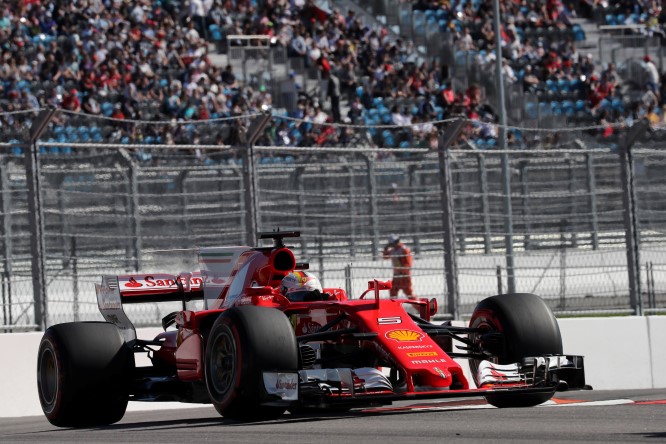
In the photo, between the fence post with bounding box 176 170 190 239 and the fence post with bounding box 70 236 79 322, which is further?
the fence post with bounding box 176 170 190 239

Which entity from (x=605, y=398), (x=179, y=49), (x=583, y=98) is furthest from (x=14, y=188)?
(x=583, y=98)

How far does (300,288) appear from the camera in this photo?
10.6 meters

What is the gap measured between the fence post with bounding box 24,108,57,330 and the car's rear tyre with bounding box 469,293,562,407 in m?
4.02

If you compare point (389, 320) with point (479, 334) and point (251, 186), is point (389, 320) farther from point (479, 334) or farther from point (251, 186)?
point (251, 186)

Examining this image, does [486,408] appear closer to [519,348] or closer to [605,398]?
[519,348]

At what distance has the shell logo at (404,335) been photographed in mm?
9742

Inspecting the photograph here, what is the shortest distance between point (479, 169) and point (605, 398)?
4155mm

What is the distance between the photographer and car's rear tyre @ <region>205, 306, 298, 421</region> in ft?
30.2

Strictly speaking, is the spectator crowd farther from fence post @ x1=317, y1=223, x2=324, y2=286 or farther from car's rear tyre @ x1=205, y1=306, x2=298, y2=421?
car's rear tyre @ x1=205, y1=306, x2=298, y2=421

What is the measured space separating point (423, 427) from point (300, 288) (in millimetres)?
2233

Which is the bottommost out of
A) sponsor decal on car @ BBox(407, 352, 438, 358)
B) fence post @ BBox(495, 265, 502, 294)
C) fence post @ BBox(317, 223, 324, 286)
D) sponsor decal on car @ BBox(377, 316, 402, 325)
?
sponsor decal on car @ BBox(407, 352, 438, 358)

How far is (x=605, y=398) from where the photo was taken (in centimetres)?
1152

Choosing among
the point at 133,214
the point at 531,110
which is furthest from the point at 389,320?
the point at 531,110

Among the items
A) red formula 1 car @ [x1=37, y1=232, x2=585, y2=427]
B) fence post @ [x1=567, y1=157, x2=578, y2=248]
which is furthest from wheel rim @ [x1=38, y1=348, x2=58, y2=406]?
fence post @ [x1=567, y1=157, x2=578, y2=248]
